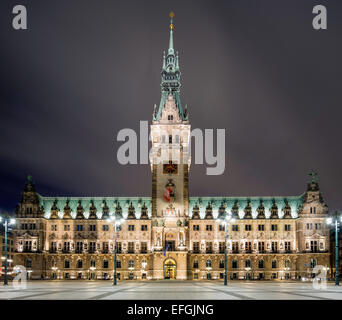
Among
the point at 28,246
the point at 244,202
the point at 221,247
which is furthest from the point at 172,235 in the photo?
the point at 28,246

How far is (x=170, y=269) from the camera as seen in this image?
325ft

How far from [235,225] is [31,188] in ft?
164

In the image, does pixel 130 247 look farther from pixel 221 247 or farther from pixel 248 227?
pixel 248 227

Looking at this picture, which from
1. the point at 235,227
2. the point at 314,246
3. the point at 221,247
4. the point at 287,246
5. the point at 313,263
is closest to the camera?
the point at 313,263

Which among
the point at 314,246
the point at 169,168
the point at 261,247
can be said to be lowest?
the point at 261,247

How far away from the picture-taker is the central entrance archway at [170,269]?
9840cm

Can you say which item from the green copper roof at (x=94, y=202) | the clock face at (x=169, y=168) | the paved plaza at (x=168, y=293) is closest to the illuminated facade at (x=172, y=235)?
the clock face at (x=169, y=168)

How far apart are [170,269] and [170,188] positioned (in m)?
18.1

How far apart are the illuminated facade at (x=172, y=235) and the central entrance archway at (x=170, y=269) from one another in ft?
0.73

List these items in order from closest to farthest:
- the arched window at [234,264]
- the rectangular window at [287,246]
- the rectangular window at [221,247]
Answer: the arched window at [234,264]
the rectangular window at [221,247]
the rectangular window at [287,246]

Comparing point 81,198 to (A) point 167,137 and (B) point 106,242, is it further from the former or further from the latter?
(A) point 167,137

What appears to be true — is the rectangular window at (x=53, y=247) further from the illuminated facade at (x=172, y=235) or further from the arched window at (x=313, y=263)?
the arched window at (x=313, y=263)

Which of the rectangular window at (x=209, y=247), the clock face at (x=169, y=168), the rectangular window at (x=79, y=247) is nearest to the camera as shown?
the clock face at (x=169, y=168)
